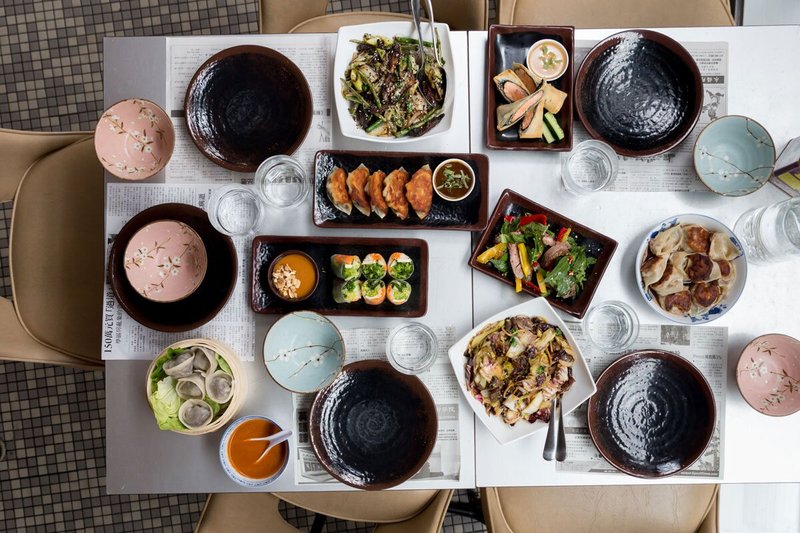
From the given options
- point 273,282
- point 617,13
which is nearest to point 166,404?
point 273,282

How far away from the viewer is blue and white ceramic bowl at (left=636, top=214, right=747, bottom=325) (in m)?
1.63

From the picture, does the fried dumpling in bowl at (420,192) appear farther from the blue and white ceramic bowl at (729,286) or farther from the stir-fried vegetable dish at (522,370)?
the blue and white ceramic bowl at (729,286)

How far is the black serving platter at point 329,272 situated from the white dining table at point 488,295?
42 mm

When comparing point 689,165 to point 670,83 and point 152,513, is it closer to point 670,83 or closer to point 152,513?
point 670,83

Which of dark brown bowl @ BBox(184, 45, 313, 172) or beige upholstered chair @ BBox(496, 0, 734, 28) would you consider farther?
beige upholstered chair @ BBox(496, 0, 734, 28)

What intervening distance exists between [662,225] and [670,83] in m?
0.44

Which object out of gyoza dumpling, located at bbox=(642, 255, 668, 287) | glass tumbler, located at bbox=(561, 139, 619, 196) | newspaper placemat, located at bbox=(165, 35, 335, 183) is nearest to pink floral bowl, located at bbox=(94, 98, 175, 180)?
newspaper placemat, located at bbox=(165, 35, 335, 183)

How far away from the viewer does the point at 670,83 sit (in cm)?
173

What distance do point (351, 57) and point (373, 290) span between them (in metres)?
0.68

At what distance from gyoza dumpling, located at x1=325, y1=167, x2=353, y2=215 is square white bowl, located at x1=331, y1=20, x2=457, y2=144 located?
12 cm

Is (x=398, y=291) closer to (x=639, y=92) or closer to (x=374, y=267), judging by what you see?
(x=374, y=267)

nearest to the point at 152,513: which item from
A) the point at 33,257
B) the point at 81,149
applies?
the point at 33,257

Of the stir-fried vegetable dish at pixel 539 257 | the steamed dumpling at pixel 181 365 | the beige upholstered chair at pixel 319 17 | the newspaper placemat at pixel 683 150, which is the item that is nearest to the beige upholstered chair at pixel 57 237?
the steamed dumpling at pixel 181 365

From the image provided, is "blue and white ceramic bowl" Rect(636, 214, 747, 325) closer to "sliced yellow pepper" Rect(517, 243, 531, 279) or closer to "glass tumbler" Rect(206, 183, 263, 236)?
"sliced yellow pepper" Rect(517, 243, 531, 279)
